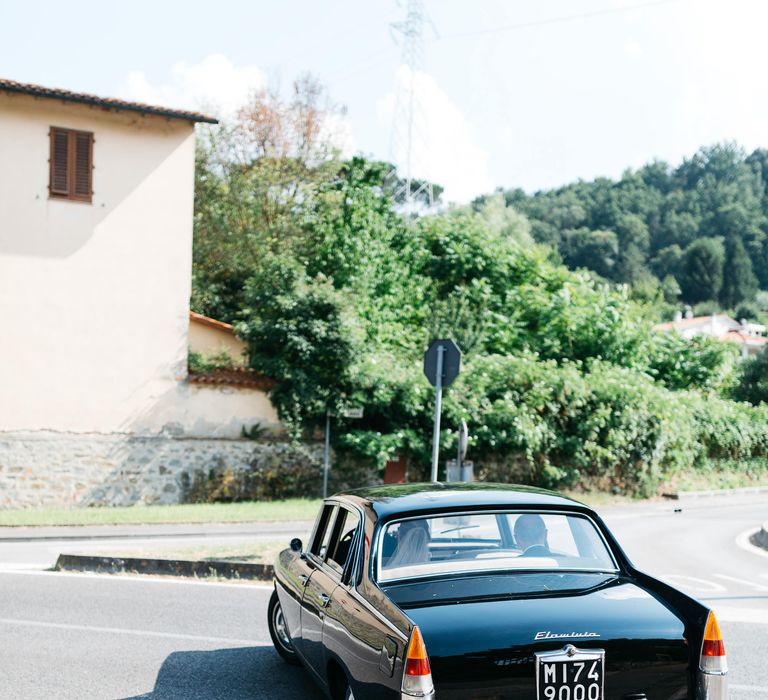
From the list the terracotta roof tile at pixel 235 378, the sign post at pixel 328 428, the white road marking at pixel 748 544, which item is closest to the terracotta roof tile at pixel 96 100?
the terracotta roof tile at pixel 235 378

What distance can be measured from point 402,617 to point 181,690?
101 inches

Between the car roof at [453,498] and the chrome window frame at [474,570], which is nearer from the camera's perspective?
the chrome window frame at [474,570]

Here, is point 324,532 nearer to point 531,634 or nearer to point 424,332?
point 531,634

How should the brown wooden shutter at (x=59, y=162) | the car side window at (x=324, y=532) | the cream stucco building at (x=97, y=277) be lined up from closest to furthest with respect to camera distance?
the car side window at (x=324, y=532), the cream stucco building at (x=97, y=277), the brown wooden shutter at (x=59, y=162)

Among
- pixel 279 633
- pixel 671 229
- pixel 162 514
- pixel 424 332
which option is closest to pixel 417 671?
pixel 279 633

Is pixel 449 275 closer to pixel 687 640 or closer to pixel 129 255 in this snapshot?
pixel 129 255

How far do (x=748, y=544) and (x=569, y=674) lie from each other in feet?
43.6

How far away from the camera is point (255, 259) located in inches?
1258

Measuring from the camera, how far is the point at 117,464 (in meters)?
22.2

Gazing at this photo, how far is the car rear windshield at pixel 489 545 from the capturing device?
490 cm

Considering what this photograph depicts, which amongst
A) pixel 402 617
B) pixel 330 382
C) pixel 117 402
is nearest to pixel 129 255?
pixel 117 402

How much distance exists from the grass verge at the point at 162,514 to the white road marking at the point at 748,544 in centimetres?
838

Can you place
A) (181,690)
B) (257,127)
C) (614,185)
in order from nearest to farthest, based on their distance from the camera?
(181,690) → (257,127) → (614,185)

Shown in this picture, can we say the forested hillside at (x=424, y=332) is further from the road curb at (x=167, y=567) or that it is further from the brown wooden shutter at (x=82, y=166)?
the road curb at (x=167, y=567)
